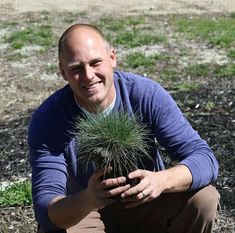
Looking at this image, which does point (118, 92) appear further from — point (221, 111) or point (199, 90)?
point (199, 90)

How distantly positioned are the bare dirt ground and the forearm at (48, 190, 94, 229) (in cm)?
142

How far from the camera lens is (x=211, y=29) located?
1092 centimetres

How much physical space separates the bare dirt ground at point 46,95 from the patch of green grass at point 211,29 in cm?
31

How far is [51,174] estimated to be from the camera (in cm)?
350

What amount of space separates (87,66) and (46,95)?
4674 mm

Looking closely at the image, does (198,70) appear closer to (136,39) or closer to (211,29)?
(136,39)

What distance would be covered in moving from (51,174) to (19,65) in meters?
6.07

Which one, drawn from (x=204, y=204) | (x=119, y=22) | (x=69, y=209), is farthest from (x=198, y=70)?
(x=69, y=209)

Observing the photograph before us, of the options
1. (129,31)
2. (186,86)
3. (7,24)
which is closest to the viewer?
(186,86)

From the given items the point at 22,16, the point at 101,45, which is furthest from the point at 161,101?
the point at 22,16

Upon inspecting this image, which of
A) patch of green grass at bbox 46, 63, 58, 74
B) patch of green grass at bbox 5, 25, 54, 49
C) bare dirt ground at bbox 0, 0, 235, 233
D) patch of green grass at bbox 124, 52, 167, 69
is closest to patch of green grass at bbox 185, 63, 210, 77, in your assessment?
bare dirt ground at bbox 0, 0, 235, 233

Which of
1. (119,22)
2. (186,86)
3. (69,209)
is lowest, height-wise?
(119,22)

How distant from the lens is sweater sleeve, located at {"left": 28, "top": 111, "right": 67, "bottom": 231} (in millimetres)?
3441

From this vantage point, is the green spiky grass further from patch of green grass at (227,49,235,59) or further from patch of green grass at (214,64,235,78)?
patch of green grass at (227,49,235,59)
